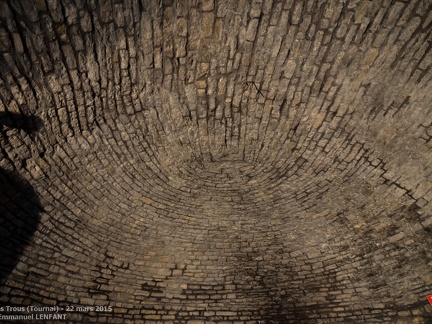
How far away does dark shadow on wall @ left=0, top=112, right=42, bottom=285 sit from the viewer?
4.90 m

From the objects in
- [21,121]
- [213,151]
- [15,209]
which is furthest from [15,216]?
[213,151]

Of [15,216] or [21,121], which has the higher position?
[21,121]

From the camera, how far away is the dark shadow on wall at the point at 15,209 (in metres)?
4.90

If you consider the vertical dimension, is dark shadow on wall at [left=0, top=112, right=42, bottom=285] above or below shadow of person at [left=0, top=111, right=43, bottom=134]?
below

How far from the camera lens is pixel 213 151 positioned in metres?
7.01

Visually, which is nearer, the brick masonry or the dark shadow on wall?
the dark shadow on wall

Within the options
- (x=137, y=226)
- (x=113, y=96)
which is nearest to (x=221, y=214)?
(x=137, y=226)

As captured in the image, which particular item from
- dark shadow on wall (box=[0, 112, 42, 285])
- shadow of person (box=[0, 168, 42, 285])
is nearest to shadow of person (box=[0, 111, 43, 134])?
dark shadow on wall (box=[0, 112, 42, 285])

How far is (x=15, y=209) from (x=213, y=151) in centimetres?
369

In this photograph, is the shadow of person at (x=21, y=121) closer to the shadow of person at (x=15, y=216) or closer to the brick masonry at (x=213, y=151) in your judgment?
the brick masonry at (x=213, y=151)

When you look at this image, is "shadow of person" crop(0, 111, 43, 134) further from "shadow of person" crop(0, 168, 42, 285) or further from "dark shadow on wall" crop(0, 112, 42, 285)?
"shadow of person" crop(0, 168, 42, 285)

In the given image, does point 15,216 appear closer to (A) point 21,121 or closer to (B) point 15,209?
(B) point 15,209

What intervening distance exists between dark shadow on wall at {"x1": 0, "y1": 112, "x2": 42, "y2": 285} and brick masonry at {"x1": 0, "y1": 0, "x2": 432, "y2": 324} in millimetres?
21

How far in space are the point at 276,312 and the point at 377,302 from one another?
160 cm
